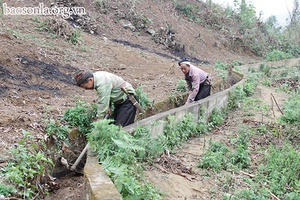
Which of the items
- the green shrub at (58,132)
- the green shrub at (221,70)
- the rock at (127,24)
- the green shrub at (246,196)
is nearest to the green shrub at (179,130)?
the green shrub at (58,132)

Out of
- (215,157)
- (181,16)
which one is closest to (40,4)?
(215,157)

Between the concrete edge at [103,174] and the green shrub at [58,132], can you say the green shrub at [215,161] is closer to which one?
the concrete edge at [103,174]

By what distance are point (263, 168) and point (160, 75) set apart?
6732mm

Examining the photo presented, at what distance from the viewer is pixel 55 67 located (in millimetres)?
9461

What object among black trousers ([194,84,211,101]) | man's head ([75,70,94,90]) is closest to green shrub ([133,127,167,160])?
man's head ([75,70,94,90])

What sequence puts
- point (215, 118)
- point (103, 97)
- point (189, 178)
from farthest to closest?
point (215, 118), point (103, 97), point (189, 178)

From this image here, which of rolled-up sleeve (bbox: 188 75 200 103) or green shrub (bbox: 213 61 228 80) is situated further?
green shrub (bbox: 213 61 228 80)

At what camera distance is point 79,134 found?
631 centimetres

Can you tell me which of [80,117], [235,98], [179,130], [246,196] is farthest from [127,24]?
[246,196]

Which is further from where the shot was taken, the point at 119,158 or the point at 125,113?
the point at 125,113

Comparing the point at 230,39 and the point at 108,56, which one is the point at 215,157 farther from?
the point at 230,39

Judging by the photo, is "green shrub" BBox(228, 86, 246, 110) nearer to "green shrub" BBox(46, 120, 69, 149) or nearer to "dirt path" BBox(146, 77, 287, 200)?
"dirt path" BBox(146, 77, 287, 200)

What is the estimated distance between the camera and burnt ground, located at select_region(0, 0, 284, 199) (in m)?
6.12

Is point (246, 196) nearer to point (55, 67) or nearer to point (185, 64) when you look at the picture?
point (185, 64)
